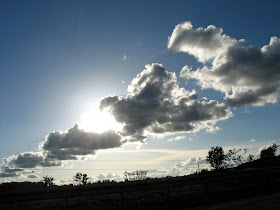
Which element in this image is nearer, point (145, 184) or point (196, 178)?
point (145, 184)

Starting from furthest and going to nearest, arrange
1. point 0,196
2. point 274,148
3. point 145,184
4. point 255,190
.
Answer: point 274,148 → point 255,190 → point 145,184 → point 0,196

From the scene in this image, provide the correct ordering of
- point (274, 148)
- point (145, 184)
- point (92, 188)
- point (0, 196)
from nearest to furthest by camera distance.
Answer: point (0, 196)
point (92, 188)
point (145, 184)
point (274, 148)

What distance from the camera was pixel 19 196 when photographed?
10000mm

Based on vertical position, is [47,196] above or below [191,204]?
above

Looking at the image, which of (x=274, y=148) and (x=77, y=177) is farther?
(x=77, y=177)

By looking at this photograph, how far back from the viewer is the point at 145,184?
12836 millimetres

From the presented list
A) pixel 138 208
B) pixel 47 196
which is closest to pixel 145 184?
pixel 138 208

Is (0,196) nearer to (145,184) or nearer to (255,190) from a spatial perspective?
(145,184)

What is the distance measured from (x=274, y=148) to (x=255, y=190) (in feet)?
313

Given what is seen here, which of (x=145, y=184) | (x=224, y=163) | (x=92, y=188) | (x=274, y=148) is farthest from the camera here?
(x=274, y=148)

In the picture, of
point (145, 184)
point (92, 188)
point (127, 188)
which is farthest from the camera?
point (145, 184)

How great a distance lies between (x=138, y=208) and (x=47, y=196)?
3.75 m

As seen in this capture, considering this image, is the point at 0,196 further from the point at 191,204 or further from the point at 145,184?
the point at 191,204

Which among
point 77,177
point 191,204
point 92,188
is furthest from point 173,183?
point 77,177
